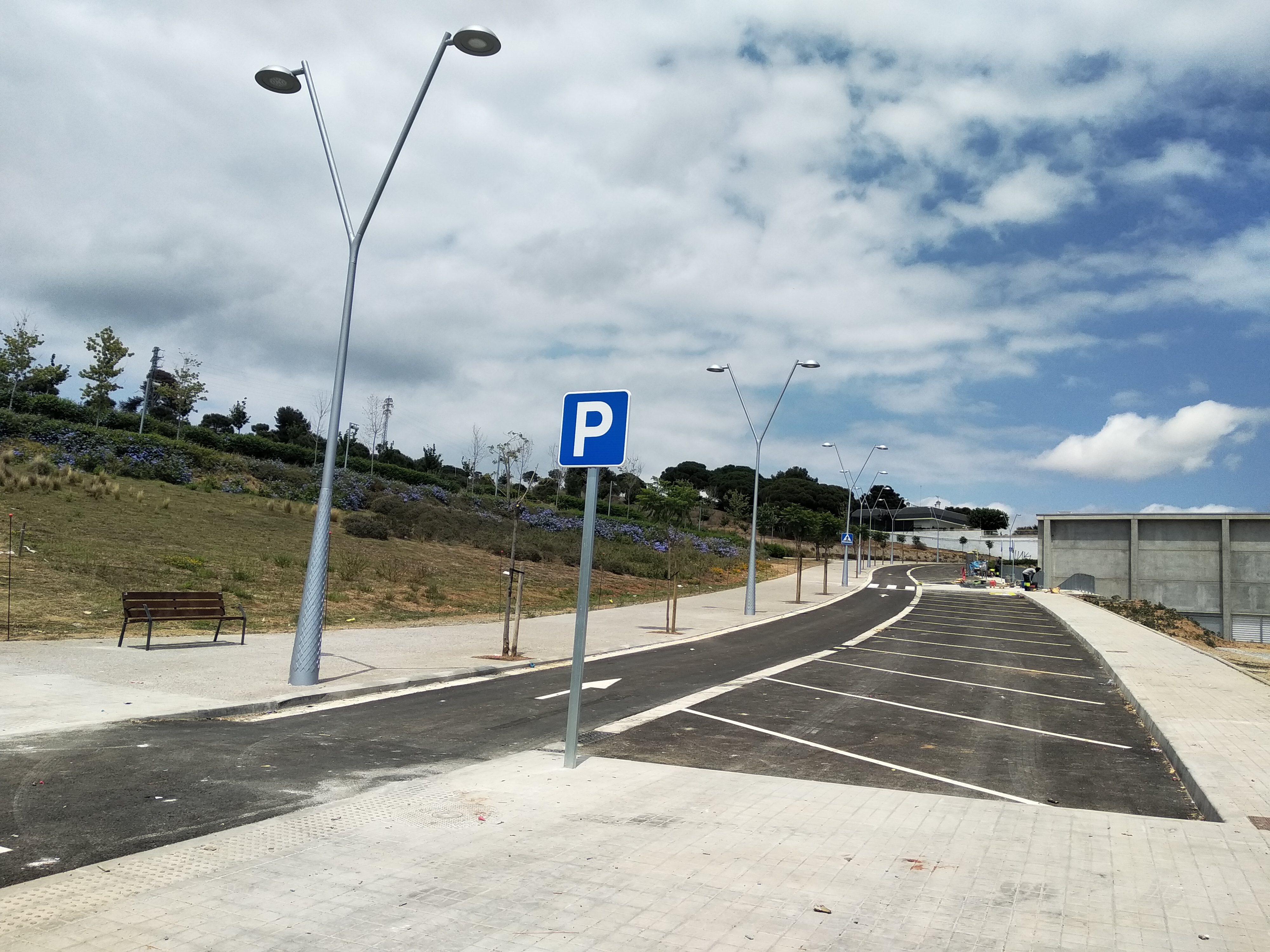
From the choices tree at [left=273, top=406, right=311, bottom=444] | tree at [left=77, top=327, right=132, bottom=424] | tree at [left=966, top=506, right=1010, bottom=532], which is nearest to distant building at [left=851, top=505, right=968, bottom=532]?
tree at [left=966, top=506, right=1010, bottom=532]

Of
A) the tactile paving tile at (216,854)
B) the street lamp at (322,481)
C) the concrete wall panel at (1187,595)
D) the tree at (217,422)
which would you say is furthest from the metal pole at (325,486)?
the tree at (217,422)

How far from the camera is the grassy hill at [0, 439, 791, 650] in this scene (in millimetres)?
17219

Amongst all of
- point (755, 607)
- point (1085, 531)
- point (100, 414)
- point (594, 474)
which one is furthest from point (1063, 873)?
point (1085, 531)

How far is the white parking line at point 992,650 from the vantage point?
59.3 feet

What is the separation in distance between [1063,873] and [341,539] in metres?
31.3

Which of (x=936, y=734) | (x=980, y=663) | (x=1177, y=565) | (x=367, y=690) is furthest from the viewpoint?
(x=1177, y=565)

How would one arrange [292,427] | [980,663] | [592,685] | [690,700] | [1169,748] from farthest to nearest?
[292,427]
[980,663]
[592,685]
[690,700]
[1169,748]

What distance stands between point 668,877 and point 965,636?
19627mm

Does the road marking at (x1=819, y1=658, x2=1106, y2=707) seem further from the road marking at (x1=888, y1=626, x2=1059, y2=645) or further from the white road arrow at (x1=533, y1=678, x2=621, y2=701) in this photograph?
the road marking at (x1=888, y1=626, x2=1059, y2=645)

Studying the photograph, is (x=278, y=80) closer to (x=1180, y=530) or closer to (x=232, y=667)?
(x=232, y=667)

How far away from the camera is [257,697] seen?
377 inches

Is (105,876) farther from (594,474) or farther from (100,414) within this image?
(100,414)

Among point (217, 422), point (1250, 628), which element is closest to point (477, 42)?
point (1250, 628)

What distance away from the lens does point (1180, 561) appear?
4981 centimetres
